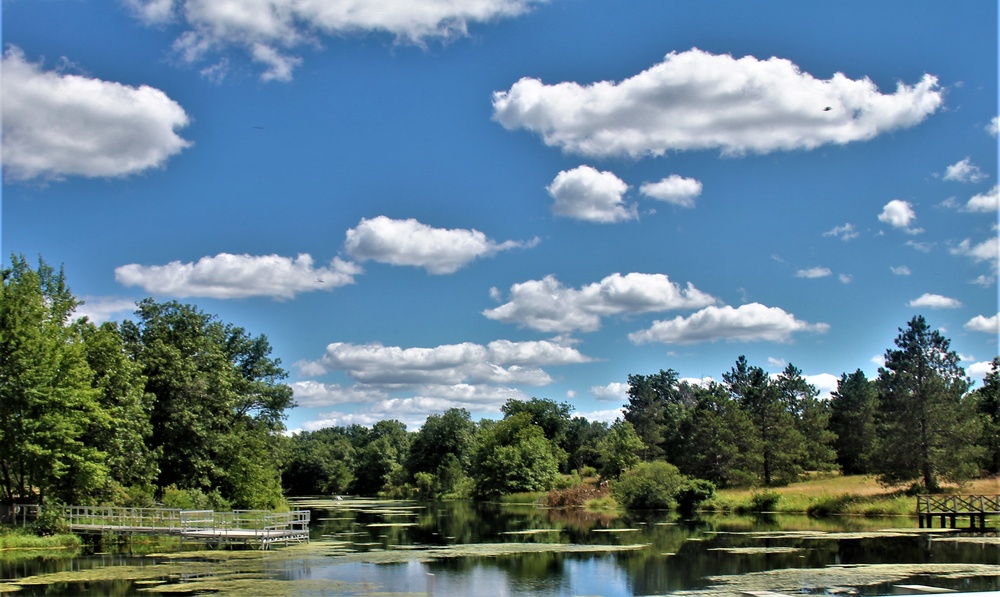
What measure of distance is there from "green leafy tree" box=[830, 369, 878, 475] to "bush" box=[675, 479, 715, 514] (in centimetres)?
2064

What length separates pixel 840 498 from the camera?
61156 mm

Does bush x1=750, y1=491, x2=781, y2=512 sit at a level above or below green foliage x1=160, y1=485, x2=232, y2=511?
below

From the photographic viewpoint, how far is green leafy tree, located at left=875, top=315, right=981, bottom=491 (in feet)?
186

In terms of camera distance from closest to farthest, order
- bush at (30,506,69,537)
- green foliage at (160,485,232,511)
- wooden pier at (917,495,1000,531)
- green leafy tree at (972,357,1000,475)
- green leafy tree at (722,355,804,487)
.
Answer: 1. bush at (30,506,69,537)
2. wooden pier at (917,495,1000,531)
3. green foliage at (160,485,232,511)
4. green leafy tree at (972,357,1000,475)
5. green leafy tree at (722,355,804,487)

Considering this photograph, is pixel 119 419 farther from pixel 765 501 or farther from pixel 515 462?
pixel 515 462

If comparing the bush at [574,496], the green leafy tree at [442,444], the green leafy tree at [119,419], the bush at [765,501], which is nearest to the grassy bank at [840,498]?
the bush at [765,501]

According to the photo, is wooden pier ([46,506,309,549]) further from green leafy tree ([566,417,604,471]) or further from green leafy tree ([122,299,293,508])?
green leafy tree ([566,417,604,471])

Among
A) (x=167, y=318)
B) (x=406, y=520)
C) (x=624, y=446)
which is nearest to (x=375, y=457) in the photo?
(x=624, y=446)

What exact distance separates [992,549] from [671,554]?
49.8ft

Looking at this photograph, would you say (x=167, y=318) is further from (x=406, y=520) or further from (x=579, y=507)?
(x=579, y=507)

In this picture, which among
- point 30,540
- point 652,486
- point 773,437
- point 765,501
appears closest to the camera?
point 30,540

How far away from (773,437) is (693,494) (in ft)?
54.5

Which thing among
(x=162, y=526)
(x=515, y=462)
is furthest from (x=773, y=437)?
(x=162, y=526)

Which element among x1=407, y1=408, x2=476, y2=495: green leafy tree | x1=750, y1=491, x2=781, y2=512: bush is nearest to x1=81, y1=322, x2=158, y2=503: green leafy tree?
x1=750, y1=491, x2=781, y2=512: bush
